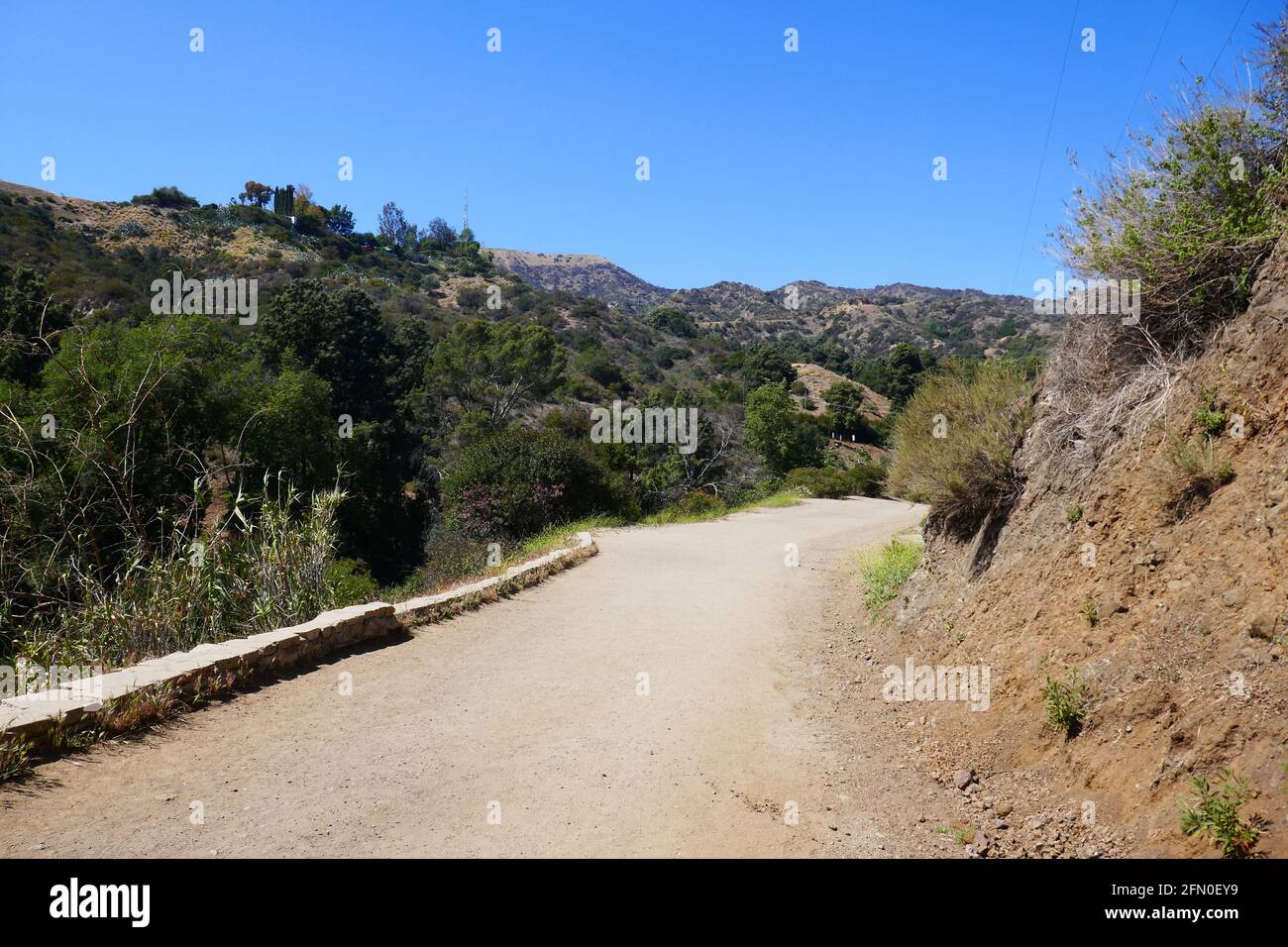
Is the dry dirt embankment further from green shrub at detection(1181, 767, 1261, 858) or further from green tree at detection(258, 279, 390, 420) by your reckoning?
green tree at detection(258, 279, 390, 420)

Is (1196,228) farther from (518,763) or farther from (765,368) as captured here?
(765,368)

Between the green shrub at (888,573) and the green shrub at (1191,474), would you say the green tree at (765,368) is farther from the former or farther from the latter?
the green shrub at (1191,474)

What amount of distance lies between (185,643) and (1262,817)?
23.5 ft

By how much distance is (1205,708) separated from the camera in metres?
3.74

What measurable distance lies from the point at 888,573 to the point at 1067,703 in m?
5.31

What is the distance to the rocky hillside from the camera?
78.3 metres

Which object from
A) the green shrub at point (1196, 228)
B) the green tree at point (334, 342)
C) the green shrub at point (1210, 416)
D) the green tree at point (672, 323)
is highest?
the green tree at point (672, 323)

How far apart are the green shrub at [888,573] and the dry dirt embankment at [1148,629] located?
260 centimetres

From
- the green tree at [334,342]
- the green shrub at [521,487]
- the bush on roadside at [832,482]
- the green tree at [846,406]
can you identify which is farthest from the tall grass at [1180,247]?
the green tree at [846,406]

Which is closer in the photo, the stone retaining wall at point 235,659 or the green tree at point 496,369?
the stone retaining wall at point 235,659

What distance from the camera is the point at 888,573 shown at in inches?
387

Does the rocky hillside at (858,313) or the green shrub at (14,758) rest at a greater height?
the rocky hillside at (858,313)

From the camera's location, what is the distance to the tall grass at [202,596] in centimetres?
635
